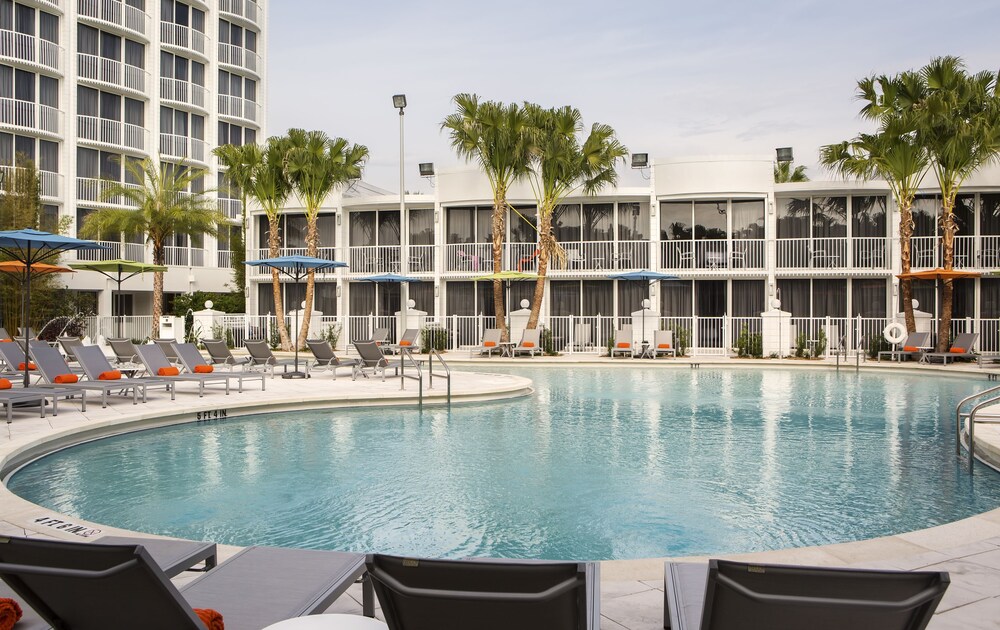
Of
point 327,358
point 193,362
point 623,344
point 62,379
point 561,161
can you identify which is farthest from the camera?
point 561,161

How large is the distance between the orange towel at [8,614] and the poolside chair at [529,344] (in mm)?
20974

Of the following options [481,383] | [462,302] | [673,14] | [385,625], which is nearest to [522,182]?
[462,302]

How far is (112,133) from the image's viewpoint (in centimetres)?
3406

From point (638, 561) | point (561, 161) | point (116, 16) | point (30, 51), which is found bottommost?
point (638, 561)

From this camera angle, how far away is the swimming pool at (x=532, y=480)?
6102mm

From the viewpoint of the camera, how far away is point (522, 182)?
1038 inches

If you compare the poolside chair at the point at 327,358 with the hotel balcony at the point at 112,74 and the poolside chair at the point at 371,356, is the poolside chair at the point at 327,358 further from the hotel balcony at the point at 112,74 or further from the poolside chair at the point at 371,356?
the hotel balcony at the point at 112,74

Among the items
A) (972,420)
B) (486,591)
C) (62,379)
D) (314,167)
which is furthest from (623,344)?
→ (486,591)

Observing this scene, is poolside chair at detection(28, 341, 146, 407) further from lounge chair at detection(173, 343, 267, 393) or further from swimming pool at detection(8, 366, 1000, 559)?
lounge chair at detection(173, 343, 267, 393)

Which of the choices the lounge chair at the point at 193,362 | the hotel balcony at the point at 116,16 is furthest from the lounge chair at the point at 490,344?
the hotel balcony at the point at 116,16

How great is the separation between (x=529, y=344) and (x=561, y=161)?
5.60 meters

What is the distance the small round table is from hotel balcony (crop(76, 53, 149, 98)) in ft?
118

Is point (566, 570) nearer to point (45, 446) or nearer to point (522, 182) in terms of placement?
point (45, 446)

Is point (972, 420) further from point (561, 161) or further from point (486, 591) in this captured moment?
point (561, 161)
